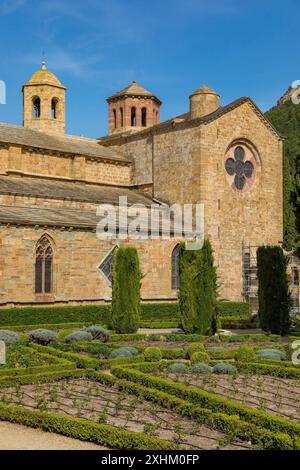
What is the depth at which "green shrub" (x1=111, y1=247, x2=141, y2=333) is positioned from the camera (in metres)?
23.1

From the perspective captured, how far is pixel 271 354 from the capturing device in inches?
670

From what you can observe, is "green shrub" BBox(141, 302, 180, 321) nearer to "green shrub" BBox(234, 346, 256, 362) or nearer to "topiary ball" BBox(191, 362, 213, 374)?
"green shrub" BBox(234, 346, 256, 362)

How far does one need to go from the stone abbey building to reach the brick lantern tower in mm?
68

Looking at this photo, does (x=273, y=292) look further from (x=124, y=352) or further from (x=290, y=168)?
(x=290, y=168)

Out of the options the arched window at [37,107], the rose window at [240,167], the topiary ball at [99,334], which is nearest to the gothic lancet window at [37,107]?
the arched window at [37,107]

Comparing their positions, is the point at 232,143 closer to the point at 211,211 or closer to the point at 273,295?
the point at 211,211

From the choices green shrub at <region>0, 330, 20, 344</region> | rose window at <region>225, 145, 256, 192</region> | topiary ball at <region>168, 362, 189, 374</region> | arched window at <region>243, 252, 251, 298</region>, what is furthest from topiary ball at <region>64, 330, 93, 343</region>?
rose window at <region>225, 145, 256, 192</region>

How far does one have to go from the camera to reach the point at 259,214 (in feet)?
124

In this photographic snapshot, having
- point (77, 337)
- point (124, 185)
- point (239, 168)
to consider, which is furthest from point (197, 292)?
point (124, 185)

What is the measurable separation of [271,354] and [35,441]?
8936mm

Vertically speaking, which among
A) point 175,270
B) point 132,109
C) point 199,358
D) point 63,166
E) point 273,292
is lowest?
point 199,358

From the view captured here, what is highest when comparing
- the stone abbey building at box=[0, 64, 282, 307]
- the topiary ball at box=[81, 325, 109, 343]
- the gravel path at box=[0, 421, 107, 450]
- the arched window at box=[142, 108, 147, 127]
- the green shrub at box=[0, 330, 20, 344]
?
the arched window at box=[142, 108, 147, 127]

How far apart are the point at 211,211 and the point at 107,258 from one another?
7.88 metres

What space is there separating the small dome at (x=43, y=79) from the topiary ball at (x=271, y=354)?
2699 cm
